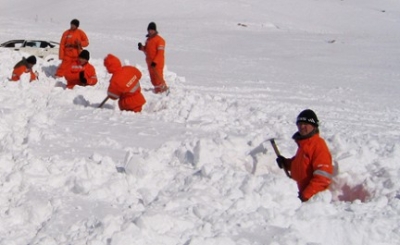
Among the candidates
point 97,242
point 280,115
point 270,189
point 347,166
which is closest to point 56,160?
point 97,242

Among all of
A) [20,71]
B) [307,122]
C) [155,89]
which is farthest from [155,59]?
[307,122]

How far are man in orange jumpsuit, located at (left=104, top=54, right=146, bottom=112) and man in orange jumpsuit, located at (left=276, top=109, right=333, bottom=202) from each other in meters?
3.54

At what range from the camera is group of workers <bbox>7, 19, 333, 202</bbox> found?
481cm

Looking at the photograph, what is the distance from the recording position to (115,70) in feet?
26.2

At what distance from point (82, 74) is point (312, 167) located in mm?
5438

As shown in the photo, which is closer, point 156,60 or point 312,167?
point 312,167

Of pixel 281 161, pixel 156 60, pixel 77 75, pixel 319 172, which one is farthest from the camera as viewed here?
pixel 156 60

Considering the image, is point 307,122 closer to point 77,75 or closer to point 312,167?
point 312,167

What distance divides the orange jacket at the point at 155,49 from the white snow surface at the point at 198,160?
757 mm

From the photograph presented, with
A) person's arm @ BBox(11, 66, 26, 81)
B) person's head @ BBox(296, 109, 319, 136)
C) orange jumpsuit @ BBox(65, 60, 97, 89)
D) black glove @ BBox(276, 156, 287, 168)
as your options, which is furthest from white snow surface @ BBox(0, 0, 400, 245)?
person's head @ BBox(296, 109, 319, 136)

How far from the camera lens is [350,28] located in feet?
122

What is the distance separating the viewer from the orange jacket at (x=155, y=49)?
9922mm

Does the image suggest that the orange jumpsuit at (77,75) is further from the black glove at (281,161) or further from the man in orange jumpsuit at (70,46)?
the black glove at (281,161)

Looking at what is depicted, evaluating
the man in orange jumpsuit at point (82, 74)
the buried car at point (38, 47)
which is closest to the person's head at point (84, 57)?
the man in orange jumpsuit at point (82, 74)
